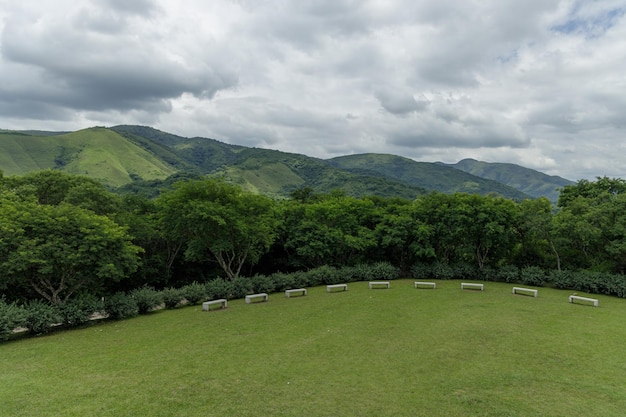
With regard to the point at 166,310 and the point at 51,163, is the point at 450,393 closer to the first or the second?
the point at 166,310

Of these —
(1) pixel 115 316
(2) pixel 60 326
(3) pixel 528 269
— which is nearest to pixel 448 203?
(3) pixel 528 269

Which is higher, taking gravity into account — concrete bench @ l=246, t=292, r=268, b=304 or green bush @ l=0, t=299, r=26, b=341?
green bush @ l=0, t=299, r=26, b=341

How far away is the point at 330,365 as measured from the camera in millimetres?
9016

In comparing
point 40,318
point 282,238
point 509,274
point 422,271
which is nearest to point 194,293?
point 40,318

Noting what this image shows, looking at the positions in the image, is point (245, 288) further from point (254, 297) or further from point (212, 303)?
point (212, 303)

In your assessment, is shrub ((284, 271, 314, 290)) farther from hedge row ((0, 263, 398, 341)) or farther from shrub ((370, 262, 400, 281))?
shrub ((370, 262, 400, 281))

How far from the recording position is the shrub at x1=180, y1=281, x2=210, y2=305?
17438mm

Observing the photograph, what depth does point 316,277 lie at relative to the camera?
886 inches

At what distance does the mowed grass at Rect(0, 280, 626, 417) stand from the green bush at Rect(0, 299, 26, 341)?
16.2 inches

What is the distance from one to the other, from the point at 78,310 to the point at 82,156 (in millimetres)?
182282

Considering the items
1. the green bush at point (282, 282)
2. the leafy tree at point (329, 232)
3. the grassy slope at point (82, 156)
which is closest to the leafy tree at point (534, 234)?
the leafy tree at point (329, 232)

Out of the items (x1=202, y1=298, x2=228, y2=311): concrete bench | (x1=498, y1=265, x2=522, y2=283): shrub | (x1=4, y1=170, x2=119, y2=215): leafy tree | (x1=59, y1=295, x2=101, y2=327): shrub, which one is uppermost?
(x1=4, y1=170, x2=119, y2=215): leafy tree

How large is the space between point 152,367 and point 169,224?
12.6 metres

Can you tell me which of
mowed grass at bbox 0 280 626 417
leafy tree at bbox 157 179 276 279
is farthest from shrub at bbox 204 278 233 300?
mowed grass at bbox 0 280 626 417
